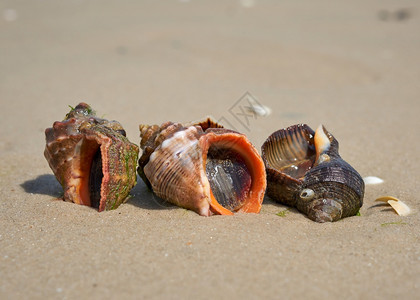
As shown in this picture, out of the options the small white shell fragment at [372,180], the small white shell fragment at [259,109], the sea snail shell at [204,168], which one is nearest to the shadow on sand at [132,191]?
the sea snail shell at [204,168]

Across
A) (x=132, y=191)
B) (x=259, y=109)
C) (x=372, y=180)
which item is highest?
(x=259, y=109)

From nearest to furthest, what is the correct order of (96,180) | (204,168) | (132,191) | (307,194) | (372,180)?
(204,168) < (307,194) < (96,180) < (132,191) < (372,180)

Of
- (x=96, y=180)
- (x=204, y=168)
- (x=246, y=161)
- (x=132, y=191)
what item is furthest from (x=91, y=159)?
(x=246, y=161)

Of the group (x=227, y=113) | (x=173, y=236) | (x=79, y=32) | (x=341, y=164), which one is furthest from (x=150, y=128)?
(x=79, y=32)

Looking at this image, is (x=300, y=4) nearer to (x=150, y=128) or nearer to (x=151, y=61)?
(x=151, y=61)

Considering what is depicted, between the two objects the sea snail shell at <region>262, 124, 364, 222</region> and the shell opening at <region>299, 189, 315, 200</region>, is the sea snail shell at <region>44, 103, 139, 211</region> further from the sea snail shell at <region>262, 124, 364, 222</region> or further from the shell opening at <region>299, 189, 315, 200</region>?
the shell opening at <region>299, 189, 315, 200</region>

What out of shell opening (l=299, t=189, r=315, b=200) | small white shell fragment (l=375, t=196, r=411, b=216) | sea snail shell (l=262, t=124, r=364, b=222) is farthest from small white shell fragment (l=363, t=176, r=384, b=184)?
shell opening (l=299, t=189, r=315, b=200)

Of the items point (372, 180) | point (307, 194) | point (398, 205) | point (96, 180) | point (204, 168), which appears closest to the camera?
point (204, 168)

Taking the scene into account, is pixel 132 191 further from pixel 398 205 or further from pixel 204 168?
pixel 398 205
